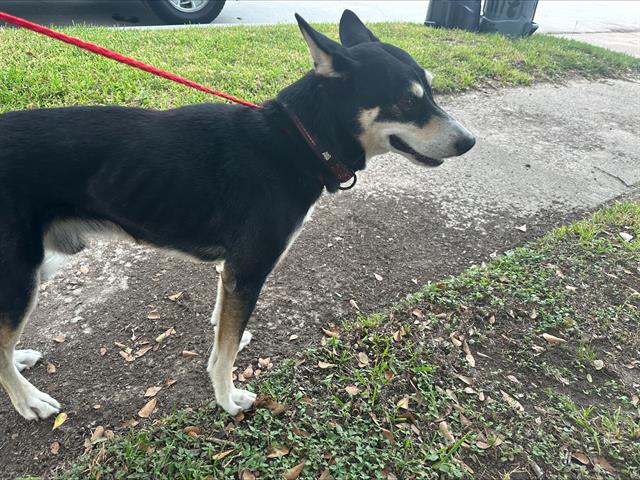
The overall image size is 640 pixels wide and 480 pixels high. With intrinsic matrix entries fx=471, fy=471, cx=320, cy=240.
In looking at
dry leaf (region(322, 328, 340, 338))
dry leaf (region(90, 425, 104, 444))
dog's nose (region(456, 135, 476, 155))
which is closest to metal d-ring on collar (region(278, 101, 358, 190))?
dog's nose (region(456, 135, 476, 155))

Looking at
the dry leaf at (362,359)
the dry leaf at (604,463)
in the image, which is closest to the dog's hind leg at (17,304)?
the dry leaf at (362,359)

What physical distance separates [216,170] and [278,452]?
1371 mm

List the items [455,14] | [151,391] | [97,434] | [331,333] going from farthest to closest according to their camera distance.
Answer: [455,14]
[331,333]
[151,391]
[97,434]

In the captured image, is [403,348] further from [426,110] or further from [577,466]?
[426,110]

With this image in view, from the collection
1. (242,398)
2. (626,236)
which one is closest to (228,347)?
(242,398)

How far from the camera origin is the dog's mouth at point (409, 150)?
2.46 m

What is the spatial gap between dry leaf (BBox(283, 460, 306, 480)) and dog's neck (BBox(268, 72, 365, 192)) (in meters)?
1.37

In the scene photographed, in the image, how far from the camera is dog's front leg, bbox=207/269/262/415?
7.46ft

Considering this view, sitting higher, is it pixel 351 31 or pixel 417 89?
pixel 351 31

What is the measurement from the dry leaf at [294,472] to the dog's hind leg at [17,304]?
3.89 ft

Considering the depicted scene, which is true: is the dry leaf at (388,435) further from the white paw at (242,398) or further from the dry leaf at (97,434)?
the dry leaf at (97,434)

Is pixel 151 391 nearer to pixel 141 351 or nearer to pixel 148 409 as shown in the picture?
pixel 148 409

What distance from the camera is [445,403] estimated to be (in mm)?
2535

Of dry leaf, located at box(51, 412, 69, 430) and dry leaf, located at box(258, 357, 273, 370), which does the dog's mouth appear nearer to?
dry leaf, located at box(258, 357, 273, 370)
